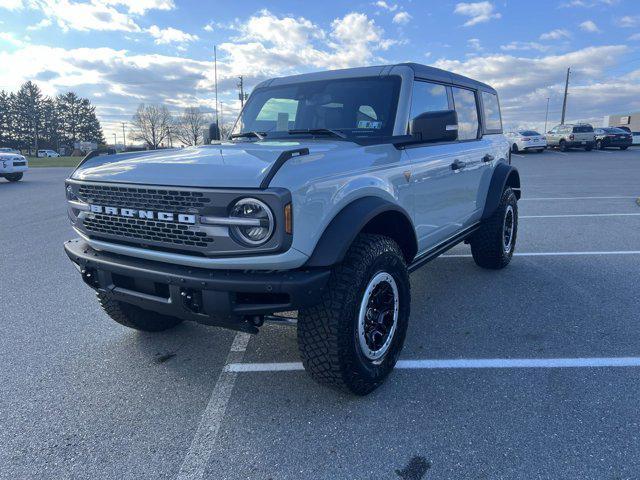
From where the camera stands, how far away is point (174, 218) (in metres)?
2.43

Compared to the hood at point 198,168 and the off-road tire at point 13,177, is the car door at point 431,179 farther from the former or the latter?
the off-road tire at point 13,177

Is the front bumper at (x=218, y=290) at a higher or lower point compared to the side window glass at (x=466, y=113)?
lower

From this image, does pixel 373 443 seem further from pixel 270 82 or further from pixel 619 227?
pixel 619 227

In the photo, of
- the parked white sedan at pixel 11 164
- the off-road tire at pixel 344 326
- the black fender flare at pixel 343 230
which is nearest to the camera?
the black fender flare at pixel 343 230

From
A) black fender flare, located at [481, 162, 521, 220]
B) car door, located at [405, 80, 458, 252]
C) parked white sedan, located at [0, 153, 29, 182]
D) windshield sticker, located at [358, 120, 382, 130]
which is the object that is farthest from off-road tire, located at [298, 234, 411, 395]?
parked white sedan, located at [0, 153, 29, 182]

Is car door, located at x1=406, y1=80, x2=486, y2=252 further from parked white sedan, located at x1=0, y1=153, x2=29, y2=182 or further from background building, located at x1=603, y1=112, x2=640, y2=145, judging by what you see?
background building, located at x1=603, y1=112, x2=640, y2=145

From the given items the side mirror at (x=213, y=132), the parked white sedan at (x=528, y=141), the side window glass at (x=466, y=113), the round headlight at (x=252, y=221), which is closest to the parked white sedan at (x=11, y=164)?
the side mirror at (x=213, y=132)

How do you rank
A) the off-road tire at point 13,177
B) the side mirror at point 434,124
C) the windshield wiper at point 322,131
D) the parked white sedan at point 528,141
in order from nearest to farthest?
the side mirror at point 434,124
the windshield wiper at point 322,131
the off-road tire at point 13,177
the parked white sedan at point 528,141

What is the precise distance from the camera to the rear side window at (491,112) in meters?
5.20

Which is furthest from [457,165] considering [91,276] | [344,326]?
[91,276]

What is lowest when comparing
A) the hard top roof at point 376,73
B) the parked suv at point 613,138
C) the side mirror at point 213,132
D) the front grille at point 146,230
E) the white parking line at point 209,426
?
the white parking line at point 209,426

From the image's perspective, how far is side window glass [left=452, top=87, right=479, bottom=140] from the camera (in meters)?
4.41

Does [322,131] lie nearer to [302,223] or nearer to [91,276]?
[302,223]

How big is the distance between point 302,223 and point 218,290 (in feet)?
1.75
